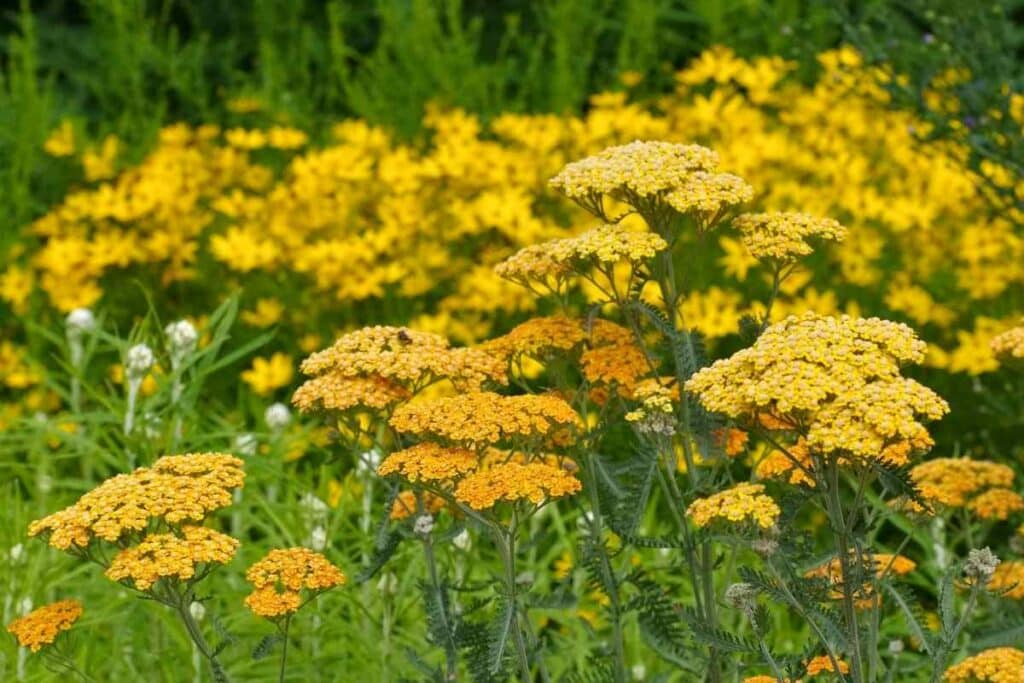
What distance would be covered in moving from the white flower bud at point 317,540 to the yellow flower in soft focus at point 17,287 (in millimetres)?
2410

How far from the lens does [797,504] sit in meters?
2.62

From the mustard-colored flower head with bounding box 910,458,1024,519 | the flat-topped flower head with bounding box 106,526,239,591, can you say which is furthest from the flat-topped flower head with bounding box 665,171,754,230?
the flat-topped flower head with bounding box 106,526,239,591

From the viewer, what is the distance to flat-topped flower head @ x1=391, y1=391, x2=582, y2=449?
2584mm

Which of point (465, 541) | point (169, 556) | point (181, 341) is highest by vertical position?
point (169, 556)

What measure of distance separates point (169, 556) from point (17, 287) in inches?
148

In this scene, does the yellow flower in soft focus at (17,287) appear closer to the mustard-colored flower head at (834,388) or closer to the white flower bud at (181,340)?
the white flower bud at (181,340)

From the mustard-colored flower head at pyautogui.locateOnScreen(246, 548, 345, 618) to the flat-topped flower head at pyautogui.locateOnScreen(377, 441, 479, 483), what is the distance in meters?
0.20

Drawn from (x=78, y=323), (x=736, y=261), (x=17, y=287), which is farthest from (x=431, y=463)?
(x=17, y=287)

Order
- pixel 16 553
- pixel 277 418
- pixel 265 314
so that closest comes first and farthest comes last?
pixel 16 553 < pixel 277 418 < pixel 265 314

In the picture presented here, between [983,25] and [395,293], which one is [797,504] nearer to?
[983,25]

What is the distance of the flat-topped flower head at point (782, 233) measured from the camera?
288 cm

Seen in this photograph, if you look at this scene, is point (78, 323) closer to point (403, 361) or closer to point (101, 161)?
point (101, 161)

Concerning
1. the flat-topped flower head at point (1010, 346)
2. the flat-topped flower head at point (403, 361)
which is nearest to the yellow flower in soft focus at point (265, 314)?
the flat-topped flower head at point (403, 361)

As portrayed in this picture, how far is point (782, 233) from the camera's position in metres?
2.91
